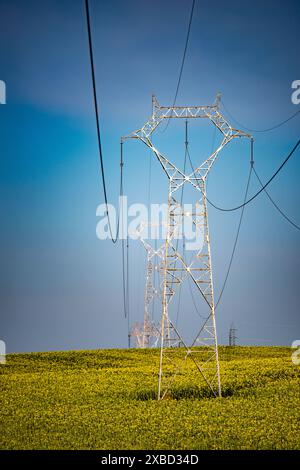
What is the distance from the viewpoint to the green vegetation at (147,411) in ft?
80.3

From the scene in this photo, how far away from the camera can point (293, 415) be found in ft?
97.4

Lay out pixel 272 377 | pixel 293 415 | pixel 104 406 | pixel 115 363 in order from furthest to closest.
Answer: pixel 115 363 < pixel 272 377 < pixel 104 406 < pixel 293 415

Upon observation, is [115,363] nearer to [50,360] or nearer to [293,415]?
[50,360]

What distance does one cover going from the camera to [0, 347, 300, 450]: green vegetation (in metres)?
24.5

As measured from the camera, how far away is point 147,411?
31172 mm

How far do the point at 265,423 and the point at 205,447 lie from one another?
210 inches

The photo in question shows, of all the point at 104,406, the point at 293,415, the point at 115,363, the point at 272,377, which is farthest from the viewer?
the point at 115,363

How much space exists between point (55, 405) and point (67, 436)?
9702mm

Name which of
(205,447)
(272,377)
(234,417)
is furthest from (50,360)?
(205,447)
